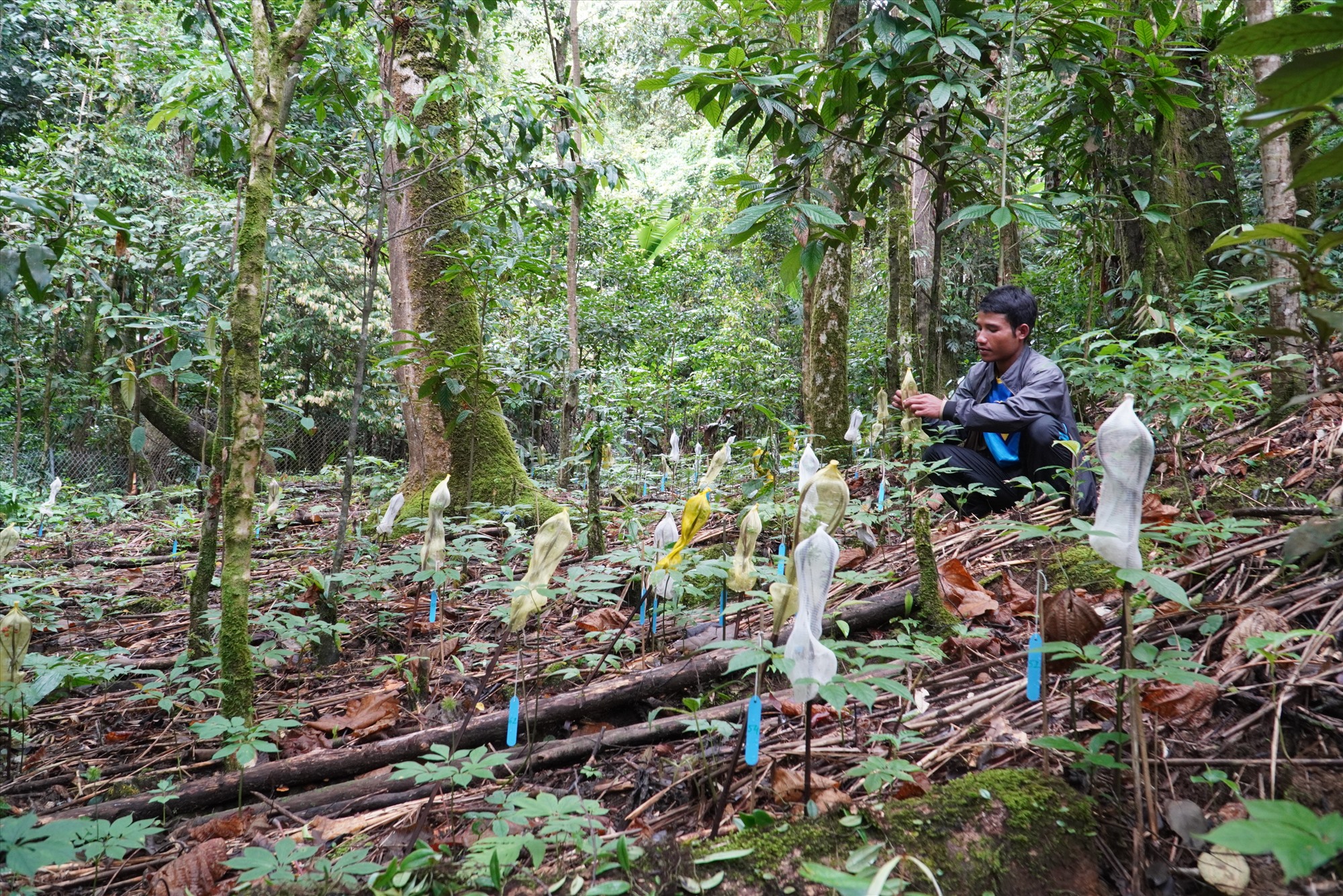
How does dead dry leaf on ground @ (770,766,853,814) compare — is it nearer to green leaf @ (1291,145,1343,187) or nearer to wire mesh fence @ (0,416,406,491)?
green leaf @ (1291,145,1343,187)

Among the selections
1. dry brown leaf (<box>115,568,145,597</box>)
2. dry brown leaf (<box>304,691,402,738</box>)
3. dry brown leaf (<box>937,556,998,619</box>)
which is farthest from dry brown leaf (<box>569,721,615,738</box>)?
dry brown leaf (<box>115,568,145,597</box>)

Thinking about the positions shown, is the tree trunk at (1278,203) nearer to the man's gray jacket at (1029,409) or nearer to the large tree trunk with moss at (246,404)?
the man's gray jacket at (1029,409)

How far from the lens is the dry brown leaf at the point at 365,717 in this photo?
2.41m

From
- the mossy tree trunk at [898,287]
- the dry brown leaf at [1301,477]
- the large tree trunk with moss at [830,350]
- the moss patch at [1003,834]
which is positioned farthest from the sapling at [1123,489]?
the mossy tree trunk at [898,287]

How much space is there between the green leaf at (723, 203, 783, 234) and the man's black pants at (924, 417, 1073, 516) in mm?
1717

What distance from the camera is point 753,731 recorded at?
1435 mm

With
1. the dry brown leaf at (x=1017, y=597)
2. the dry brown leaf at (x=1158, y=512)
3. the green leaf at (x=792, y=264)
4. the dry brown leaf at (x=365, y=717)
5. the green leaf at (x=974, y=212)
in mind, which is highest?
the green leaf at (x=974, y=212)

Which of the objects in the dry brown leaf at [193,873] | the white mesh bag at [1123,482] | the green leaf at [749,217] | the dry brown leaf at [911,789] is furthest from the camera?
the green leaf at [749,217]

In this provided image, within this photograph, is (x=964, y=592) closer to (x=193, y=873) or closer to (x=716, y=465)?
(x=716, y=465)

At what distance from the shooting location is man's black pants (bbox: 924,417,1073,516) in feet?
10.8

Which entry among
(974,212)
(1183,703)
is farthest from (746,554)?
(974,212)

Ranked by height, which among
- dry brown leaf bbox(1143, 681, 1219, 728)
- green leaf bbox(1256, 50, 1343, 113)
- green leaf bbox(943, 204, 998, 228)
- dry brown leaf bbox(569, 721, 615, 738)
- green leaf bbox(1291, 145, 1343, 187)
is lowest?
dry brown leaf bbox(569, 721, 615, 738)

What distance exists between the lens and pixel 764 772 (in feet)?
5.61

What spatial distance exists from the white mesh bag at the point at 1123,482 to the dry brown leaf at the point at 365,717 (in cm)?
214
